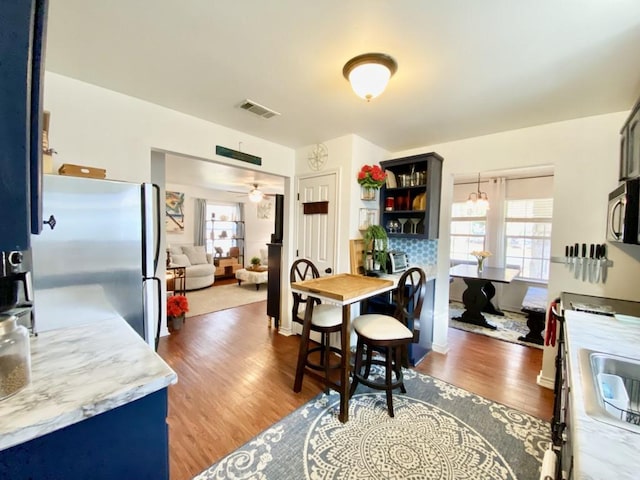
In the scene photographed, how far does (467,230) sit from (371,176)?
3.58 metres

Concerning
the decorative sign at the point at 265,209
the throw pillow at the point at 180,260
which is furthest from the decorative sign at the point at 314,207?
the decorative sign at the point at 265,209

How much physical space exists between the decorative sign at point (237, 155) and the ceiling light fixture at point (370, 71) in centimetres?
160

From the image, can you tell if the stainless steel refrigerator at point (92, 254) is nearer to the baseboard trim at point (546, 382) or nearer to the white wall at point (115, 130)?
the white wall at point (115, 130)

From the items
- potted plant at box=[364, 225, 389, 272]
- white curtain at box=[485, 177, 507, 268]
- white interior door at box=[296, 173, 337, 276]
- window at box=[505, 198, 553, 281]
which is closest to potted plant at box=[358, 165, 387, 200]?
white interior door at box=[296, 173, 337, 276]

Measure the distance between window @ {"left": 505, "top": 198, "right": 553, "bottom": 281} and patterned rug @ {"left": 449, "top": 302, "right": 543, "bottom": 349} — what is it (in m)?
0.93

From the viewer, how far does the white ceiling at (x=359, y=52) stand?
50.9 inches

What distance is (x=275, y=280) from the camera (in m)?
3.83

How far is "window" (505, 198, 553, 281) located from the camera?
4777 mm

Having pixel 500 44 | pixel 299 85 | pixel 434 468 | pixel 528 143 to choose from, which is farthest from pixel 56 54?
pixel 528 143

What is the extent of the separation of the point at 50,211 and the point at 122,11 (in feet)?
3.47

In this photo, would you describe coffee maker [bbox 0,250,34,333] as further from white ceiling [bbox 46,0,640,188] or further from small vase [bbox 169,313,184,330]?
small vase [bbox 169,313,184,330]

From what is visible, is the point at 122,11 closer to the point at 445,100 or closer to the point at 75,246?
the point at 75,246

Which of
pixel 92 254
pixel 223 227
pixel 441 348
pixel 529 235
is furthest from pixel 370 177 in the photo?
pixel 223 227

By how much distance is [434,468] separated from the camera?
162cm
